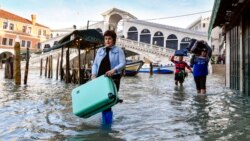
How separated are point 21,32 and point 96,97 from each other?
182 ft

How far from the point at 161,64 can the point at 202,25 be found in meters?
27.3

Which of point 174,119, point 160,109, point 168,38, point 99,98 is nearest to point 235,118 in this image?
point 174,119

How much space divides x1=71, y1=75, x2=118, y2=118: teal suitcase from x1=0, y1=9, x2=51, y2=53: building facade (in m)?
49.4

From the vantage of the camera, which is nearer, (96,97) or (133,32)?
(96,97)

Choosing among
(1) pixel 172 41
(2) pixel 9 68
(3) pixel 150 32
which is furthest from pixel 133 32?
(2) pixel 9 68

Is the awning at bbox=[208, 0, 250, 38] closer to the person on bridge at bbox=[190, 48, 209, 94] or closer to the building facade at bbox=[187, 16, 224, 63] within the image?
the person on bridge at bbox=[190, 48, 209, 94]

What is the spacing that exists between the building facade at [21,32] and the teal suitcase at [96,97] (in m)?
49.4

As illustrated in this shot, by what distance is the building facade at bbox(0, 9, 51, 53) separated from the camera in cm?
5391

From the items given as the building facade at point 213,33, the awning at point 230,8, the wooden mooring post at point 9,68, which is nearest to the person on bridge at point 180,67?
the awning at point 230,8

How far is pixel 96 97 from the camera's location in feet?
16.1

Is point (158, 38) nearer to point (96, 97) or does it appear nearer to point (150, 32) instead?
point (150, 32)

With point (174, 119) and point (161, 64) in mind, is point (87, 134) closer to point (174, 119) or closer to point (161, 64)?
point (174, 119)

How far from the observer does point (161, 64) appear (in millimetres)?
40969

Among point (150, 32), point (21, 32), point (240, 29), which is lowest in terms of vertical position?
point (240, 29)
